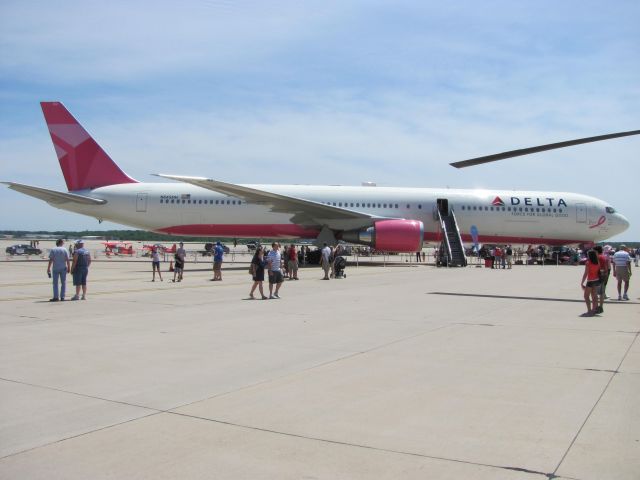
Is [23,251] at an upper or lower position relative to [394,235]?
lower

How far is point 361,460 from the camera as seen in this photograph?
3.73 m

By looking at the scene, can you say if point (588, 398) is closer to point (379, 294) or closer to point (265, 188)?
point (379, 294)

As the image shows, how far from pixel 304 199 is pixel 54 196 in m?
12.5

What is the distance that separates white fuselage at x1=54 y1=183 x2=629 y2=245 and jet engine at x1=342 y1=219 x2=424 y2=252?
100 inches

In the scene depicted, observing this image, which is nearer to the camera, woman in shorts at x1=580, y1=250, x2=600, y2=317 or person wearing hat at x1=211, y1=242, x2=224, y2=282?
woman in shorts at x1=580, y1=250, x2=600, y2=317

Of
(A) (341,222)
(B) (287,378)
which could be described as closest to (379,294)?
(B) (287,378)

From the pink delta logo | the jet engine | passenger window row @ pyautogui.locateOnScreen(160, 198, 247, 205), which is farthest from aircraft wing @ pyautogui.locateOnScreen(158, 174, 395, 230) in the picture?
the pink delta logo

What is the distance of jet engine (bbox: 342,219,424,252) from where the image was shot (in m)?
27.1

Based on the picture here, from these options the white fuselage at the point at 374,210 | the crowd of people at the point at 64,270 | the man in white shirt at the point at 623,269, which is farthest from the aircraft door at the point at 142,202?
the man in white shirt at the point at 623,269

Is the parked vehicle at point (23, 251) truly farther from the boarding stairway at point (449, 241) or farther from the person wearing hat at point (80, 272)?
the person wearing hat at point (80, 272)

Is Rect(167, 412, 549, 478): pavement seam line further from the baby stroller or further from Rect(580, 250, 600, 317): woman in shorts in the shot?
the baby stroller

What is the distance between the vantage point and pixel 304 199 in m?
30.0

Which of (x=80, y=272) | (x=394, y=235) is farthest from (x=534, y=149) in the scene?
(x=394, y=235)

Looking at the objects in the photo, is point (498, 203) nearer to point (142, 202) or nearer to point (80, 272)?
point (142, 202)
